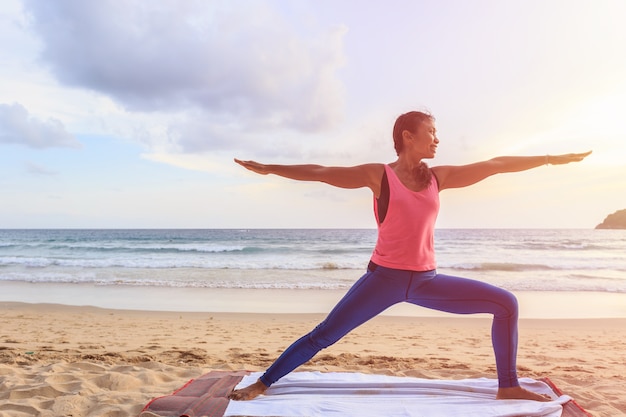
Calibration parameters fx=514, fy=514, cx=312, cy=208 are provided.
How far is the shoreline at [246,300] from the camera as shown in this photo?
32.6 feet

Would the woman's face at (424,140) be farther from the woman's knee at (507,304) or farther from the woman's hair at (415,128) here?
the woman's knee at (507,304)

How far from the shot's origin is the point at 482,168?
3.41 meters

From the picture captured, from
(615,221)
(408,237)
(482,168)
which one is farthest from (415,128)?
(615,221)

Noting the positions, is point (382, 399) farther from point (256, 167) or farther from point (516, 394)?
point (256, 167)

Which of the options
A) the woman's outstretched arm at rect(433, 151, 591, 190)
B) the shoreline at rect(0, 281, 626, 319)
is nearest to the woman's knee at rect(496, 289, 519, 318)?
the woman's outstretched arm at rect(433, 151, 591, 190)

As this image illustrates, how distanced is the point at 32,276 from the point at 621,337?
15.5 metres

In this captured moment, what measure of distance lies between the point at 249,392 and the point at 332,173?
5.57 feet

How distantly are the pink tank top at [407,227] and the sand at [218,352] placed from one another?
5.82ft

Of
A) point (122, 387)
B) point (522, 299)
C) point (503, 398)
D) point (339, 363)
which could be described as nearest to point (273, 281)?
point (522, 299)

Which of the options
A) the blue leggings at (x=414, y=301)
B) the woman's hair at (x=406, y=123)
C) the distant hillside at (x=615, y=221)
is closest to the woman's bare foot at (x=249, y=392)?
the blue leggings at (x=414, y=301)

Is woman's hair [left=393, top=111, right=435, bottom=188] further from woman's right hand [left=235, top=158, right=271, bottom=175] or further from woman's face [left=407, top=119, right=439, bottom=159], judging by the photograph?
woman's right hand [left=235, top=158, right=271, bottom=175]

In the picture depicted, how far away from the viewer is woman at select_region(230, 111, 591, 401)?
3139 mm

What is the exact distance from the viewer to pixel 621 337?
759 cm

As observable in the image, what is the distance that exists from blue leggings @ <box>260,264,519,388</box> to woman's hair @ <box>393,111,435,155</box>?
2.75ft
